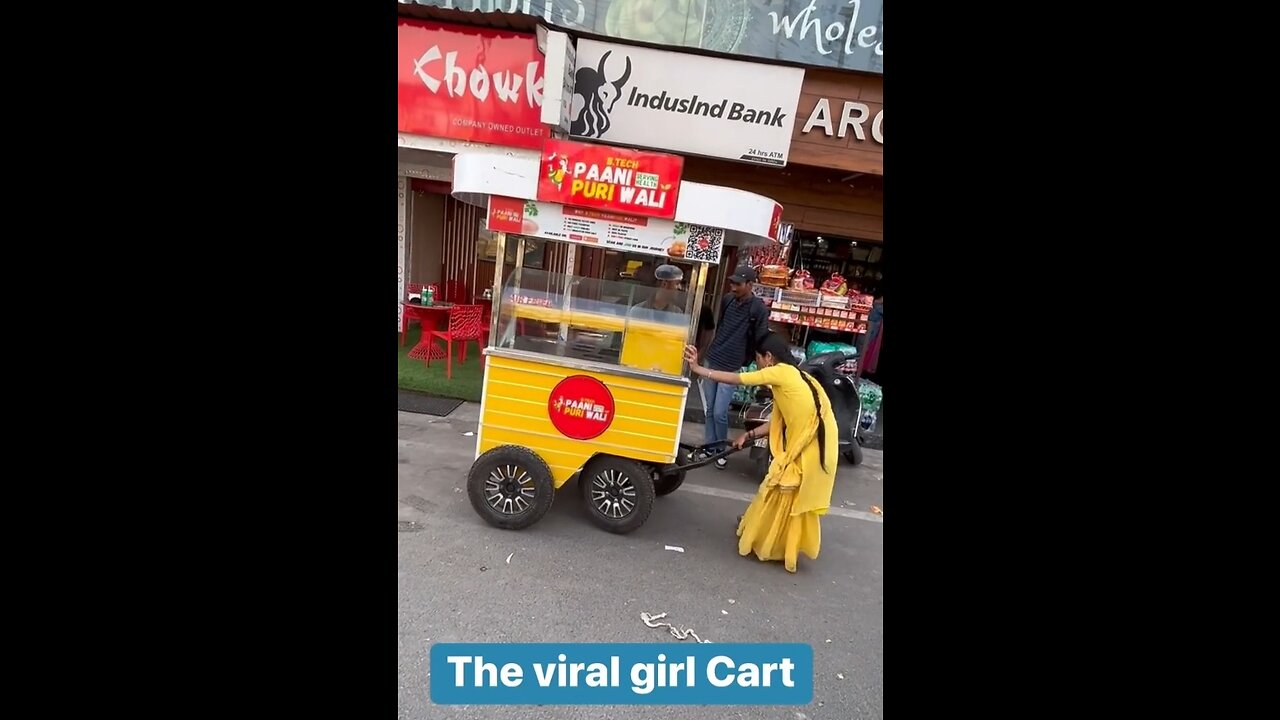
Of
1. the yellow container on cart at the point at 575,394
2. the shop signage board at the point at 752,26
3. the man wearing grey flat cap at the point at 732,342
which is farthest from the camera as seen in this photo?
the shop signage board at the point at 752,26

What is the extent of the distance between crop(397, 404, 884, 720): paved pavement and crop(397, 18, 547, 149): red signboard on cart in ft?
14.1

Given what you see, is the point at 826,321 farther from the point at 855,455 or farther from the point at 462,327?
the point at 462,327

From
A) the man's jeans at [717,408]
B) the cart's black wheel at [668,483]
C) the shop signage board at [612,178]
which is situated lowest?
the cart's black wheel at [668,483]

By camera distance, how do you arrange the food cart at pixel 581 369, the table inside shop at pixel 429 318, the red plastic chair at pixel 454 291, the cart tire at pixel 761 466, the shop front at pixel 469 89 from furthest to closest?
the red plastic chair at pixel 454 291 < the shop front at pixel 469 89 < the table inside shop at pixel 429 318 < the cart tire at pixel 761 466 < the food cart at pixel 581 369

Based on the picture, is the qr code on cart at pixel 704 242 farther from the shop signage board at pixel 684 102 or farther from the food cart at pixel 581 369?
the shop signage board at pixel 684 102

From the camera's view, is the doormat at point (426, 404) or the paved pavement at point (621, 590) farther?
the doormat at point (426, 404)

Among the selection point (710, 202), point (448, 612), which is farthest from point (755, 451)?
point (448, 612)

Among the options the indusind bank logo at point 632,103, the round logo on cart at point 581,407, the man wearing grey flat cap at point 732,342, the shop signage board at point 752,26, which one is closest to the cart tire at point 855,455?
the man wearing grey flat cap at point 732,342

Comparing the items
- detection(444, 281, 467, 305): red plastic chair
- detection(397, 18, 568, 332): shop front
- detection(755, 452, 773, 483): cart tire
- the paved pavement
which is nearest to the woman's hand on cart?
the paved pavement

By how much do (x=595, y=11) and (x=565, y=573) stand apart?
5.99 metres

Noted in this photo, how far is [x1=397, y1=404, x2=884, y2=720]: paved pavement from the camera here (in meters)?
2.57

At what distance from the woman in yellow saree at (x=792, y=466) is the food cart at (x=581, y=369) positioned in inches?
13.5

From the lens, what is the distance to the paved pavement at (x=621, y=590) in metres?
2.57

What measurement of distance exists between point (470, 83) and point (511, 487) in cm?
519
